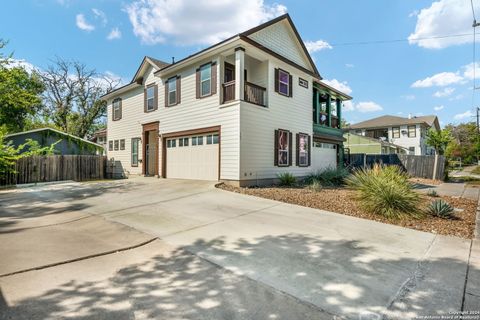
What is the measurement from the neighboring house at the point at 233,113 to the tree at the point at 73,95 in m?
16.7

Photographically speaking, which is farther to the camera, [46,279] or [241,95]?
[241,95]

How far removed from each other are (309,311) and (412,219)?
17.8ft

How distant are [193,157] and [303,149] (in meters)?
6.28

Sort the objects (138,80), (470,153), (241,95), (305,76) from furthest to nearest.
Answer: (470,153)
(138,80)
(305,76)
(241,95)

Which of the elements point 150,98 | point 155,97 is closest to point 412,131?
point 155,97

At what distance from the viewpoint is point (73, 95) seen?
30.5m

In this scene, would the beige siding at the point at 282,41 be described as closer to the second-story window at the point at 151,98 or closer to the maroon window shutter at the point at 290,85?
the maroon window shutter at the point at 290,85

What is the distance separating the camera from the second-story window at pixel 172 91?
13.9m

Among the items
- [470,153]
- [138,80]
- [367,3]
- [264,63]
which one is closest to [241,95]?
[264,63]

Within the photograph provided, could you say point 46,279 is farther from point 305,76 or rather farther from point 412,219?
point 305,76

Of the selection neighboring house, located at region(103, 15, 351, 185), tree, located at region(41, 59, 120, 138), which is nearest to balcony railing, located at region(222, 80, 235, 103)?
neighboring house, located at region(103, 15, 351, 185)

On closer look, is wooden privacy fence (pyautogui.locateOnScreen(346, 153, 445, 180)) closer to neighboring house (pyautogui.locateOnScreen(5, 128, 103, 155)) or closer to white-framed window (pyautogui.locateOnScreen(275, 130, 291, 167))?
white-framed window (pyautogui.locateOnScreen(275, 130, 291, 167))

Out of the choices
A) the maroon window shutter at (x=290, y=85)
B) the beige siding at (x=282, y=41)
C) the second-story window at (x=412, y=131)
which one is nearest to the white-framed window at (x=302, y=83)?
the beige siding at (x=282, y=41)

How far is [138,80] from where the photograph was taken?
16.7 metres
